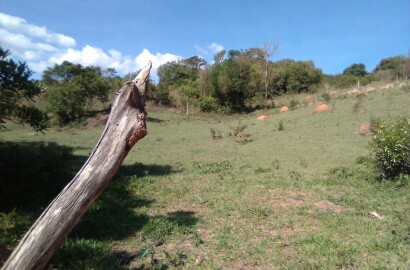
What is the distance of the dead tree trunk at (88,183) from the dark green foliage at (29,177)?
471cm

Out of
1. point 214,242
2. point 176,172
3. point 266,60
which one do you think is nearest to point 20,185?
point 214,242

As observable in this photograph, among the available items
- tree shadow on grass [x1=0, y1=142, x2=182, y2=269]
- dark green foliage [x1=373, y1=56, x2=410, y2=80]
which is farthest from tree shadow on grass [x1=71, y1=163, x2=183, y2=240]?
dark green foliage [x1=373, y1=56, x2=410, y2=80]

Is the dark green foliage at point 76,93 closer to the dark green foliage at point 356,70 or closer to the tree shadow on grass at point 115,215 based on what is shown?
the tree shadow on grass at point 115,215

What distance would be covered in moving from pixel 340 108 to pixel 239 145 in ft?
28.0

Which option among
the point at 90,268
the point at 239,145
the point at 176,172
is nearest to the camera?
the point at 90,268

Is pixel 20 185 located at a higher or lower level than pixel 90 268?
higher

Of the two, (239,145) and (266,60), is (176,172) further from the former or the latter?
(266,60)

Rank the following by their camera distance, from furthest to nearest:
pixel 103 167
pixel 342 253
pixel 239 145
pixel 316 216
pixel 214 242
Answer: pixel 239 145 < pixel 316 216 < pixel 214 242 < pixel 342 253 < pixel 103 167

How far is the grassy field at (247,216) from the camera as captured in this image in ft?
14.6

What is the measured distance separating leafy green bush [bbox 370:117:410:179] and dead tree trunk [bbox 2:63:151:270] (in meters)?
7.19

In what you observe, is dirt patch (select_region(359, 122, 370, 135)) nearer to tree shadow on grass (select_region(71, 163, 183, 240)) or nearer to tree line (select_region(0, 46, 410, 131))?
tree shadow on grass (select_region(71, 163, 183, 240))

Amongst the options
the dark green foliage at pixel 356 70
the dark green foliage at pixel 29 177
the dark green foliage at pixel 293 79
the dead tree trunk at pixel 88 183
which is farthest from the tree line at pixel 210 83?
the dead tree trunk at pixel 88 183

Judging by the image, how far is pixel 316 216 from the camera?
6152 millimetres

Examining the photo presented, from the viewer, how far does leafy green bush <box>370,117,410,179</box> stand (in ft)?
25.7
